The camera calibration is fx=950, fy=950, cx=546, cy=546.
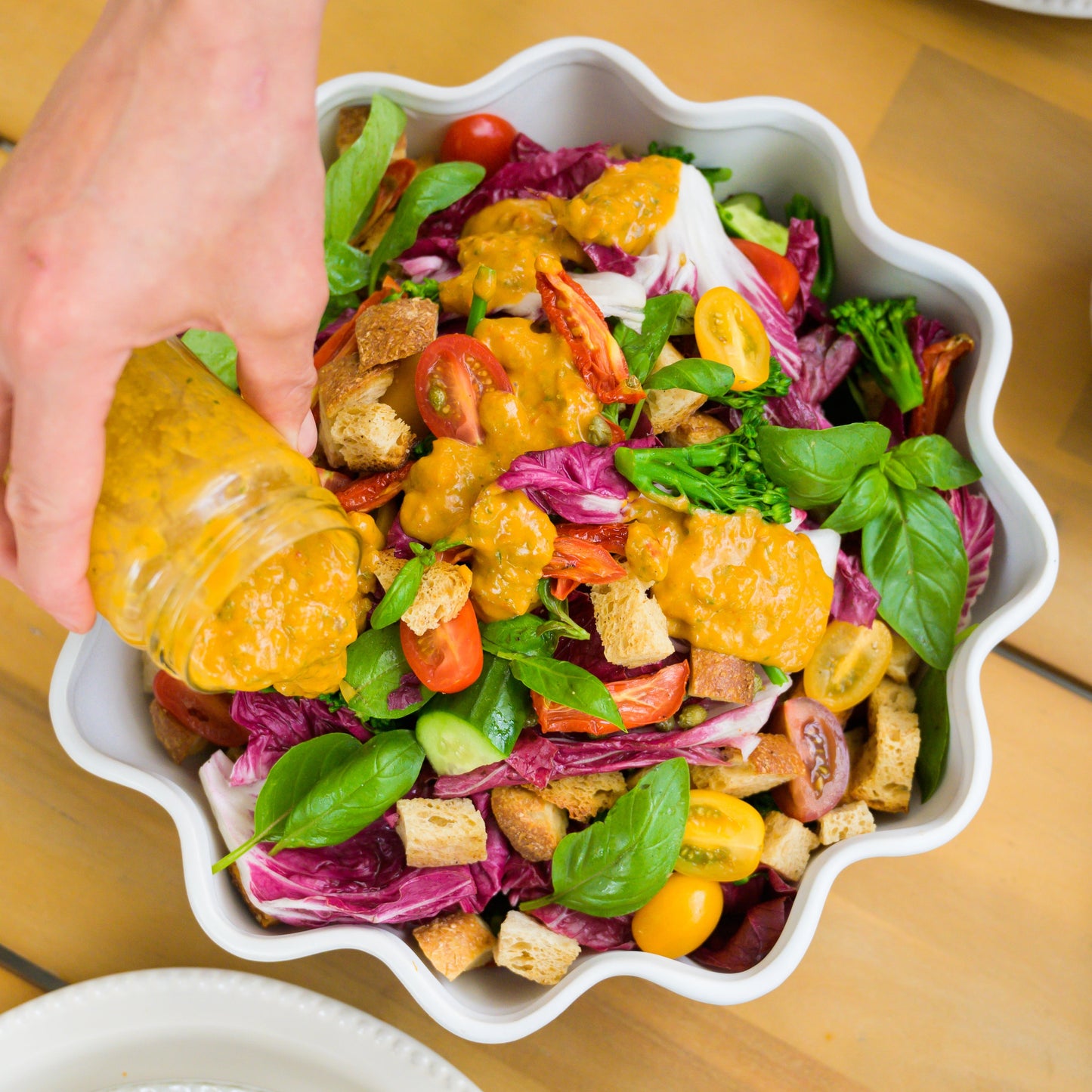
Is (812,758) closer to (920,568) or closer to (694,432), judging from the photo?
(920,568)

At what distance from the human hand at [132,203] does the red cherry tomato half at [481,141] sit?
0.75 m

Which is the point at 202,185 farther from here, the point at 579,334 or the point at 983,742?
the point at 983,742

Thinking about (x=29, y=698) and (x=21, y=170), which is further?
(x=29, y=698)

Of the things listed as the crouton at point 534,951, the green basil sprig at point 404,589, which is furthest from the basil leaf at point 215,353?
the crouton at point 534,951

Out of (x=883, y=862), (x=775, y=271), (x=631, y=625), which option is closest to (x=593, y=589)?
(x=631, y=625)

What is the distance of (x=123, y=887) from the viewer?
163 cm

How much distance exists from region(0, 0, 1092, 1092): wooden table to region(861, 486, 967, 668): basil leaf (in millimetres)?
294

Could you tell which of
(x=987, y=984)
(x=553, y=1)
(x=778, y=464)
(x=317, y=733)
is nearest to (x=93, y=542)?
(x=317, y=733)

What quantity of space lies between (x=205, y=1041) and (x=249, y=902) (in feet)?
0.97

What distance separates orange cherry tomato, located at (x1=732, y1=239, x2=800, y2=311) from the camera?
155 cm

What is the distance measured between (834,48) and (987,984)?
5.60 ft

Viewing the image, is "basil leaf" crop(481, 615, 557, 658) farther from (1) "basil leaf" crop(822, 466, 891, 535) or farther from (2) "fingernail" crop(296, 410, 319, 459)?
(1) "basil leaf" crop(822, 466, 891, 535)

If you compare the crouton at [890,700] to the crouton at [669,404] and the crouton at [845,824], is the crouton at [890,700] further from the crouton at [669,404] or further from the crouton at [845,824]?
the crouton at [669,404]

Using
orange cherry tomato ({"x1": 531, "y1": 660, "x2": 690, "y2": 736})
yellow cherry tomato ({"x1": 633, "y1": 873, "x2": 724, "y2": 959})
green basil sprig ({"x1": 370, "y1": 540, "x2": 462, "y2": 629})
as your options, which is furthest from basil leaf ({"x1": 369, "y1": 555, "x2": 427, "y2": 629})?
yellow cherry tomato ({"x1": 633, "y1": 873, "x2": 724, "y2": 959})
